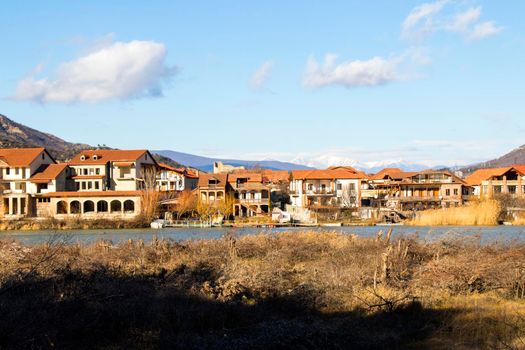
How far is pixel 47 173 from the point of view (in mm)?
71375

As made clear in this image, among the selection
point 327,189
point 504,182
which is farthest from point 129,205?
point 504,182

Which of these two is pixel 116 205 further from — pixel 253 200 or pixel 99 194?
pixel 253 200

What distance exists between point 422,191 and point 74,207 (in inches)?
1688

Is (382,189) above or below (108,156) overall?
below

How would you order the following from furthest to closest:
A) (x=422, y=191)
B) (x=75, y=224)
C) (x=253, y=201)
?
(x=422, y=191) → (x=253, y=201) → (x=75, y=224)

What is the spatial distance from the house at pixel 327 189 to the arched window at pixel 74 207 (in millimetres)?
27248

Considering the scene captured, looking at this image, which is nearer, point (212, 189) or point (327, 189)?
point (212, 189)

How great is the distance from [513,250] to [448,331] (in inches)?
316

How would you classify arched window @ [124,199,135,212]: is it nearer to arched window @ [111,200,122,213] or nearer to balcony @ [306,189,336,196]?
arched window @ [111,200,122,213]

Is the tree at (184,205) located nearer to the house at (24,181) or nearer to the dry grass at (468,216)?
the house at (24,181)

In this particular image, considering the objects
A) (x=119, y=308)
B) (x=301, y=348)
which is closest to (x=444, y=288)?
(x=301, y=348)

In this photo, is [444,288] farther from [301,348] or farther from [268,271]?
[301,348]

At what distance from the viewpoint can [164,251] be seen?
21922mm

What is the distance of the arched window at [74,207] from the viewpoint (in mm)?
67250
